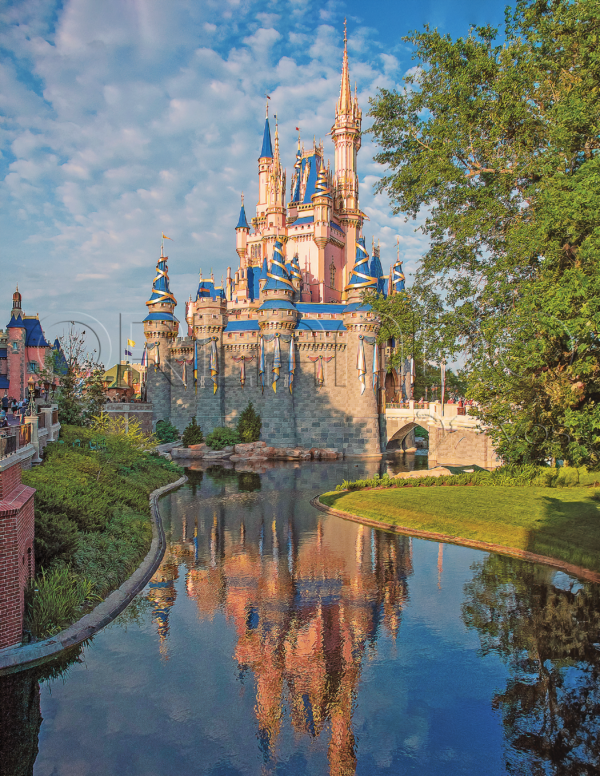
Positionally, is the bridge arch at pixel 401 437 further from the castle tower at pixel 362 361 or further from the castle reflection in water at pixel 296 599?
the castle reflection in water at pixel 296 599

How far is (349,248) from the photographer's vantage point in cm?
6525

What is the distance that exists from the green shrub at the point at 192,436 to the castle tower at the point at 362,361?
1428 cm

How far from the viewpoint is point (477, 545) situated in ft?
57.8

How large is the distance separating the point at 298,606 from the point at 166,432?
43.2 meters

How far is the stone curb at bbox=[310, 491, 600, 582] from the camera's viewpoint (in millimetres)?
14555

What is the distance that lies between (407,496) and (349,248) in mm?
46745

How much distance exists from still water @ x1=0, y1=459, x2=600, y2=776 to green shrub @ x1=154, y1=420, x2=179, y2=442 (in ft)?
128

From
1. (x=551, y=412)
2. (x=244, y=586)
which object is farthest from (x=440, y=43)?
(x=244, y=586)

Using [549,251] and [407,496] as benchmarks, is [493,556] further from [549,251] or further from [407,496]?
[549,251]

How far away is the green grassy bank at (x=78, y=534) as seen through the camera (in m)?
11.5

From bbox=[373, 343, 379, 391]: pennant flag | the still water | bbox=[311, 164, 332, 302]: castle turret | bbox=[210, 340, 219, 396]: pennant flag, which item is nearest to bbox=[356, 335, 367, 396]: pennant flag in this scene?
bbox=[373, 343, 379, 391]: pennant flag

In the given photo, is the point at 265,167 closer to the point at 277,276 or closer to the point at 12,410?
the point at 277,276

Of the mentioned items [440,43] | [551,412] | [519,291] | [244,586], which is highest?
[440,43]

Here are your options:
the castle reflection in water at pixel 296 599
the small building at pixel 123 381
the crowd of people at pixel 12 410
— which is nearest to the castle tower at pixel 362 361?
the castle reflection in water at pixel 296 599
